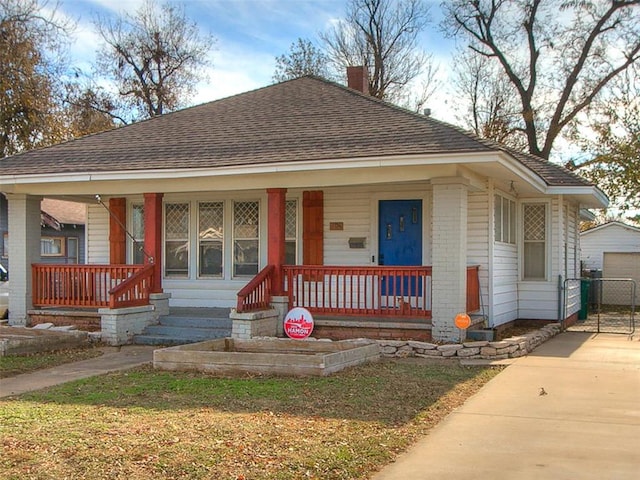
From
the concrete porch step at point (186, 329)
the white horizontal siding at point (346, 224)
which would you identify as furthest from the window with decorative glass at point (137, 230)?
the white horizontal siding at point (346, 224)

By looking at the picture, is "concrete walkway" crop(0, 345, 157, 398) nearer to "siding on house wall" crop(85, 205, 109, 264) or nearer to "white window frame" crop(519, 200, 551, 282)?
"siding on house wall" crop(85, 205, 109, 264)

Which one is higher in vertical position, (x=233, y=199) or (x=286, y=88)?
(x=286, y=88)

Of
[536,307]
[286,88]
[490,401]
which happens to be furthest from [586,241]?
[490,401]

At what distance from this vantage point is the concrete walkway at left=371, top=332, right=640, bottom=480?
532 cm

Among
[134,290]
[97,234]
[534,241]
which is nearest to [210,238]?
[134,290]

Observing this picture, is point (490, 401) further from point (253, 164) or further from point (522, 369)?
point (253, 164)

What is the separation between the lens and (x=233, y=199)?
14.6 metres

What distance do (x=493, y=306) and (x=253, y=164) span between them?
4.92 meters

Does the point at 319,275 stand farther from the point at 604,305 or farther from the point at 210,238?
the point at 604,305

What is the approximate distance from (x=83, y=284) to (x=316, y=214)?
4608mm

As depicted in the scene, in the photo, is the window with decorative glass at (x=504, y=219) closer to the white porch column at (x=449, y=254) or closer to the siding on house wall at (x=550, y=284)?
the siding on house wall at (x=550, y=284)

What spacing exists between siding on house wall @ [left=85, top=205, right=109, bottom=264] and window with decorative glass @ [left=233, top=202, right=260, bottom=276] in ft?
10.5

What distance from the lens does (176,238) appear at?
15.1 metres

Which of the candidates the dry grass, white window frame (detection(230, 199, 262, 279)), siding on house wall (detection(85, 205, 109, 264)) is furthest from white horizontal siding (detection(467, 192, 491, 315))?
siding on house wall (detection(85, 205, 109, 264))
